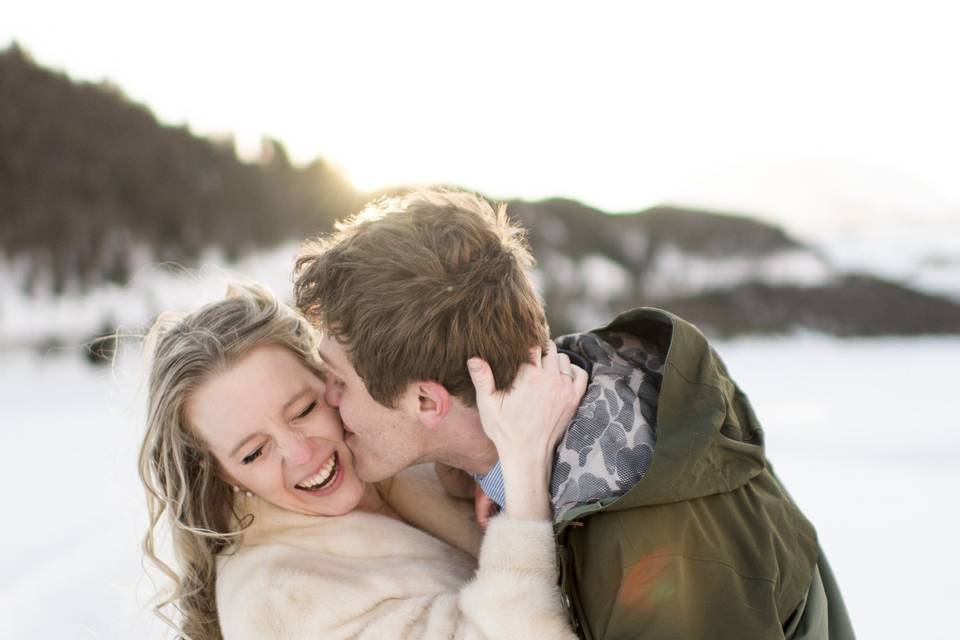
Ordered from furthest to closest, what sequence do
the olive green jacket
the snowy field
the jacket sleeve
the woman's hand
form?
1. the snowy field
2. the woman's hand
3. the jacket sleeve
4. the olive green jacket

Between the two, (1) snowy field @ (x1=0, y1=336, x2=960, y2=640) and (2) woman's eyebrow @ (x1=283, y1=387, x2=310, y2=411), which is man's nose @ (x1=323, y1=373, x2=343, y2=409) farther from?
(1) snowy field @ (x1=0, y1=336, x2=960, y2=640)

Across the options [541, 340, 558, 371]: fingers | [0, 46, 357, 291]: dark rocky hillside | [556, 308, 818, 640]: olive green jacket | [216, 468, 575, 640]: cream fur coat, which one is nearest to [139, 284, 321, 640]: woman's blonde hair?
[216, 468, 575, 640]: cream fur coat

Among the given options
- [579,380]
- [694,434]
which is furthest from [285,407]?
[694,434]

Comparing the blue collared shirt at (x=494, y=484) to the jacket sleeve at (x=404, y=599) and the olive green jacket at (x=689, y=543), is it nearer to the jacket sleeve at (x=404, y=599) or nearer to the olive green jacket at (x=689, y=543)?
the jacket sleeve at (x=404, y=599)

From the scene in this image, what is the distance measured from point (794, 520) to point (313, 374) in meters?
1.29

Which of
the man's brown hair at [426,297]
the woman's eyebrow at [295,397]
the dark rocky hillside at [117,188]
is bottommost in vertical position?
the dark rocky hillside at [117,188]

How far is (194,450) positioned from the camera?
6.95ft

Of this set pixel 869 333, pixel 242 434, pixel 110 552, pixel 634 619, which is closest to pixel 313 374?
pixel 242 434

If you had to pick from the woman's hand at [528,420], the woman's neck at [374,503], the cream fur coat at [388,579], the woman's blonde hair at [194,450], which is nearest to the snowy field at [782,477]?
the woman's blonde hair at [194,450]

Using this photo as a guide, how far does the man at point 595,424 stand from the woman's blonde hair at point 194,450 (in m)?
0.24

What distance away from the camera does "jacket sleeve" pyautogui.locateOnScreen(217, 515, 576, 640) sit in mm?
1621

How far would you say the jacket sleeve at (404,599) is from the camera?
1.62 meters

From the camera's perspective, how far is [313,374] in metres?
2.17

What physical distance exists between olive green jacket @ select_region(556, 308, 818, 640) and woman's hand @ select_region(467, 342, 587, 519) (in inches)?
5.7
